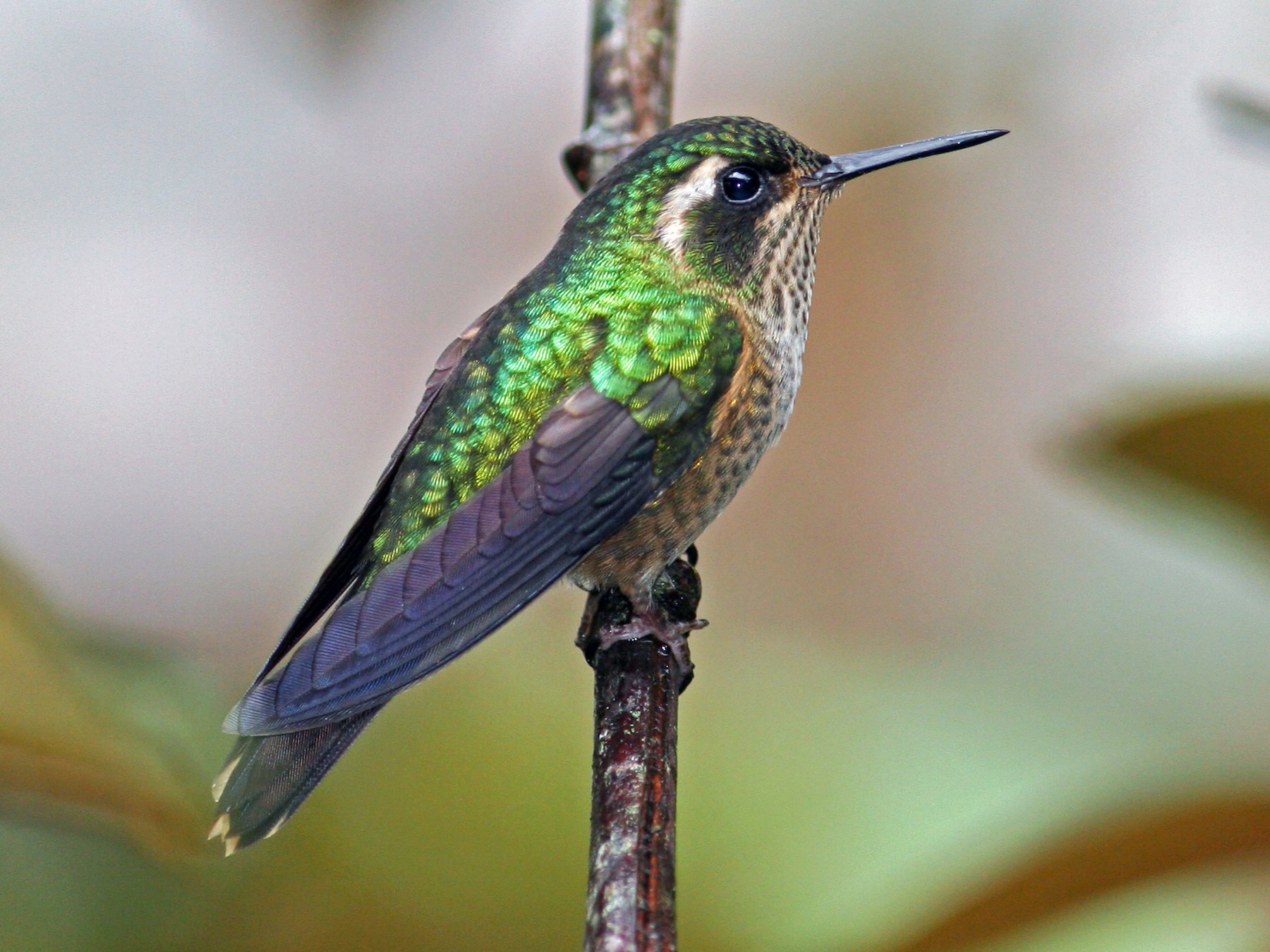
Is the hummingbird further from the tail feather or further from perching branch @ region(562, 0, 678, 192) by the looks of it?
perching branch @ region(562, 0, 678, 192)

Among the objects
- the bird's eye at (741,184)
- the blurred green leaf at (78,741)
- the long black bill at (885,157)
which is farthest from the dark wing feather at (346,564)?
the long black bill at (885,157)

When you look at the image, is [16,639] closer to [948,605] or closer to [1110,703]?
[1110,703]

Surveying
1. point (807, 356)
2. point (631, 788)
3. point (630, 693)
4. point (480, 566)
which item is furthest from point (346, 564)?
point (807, 356)

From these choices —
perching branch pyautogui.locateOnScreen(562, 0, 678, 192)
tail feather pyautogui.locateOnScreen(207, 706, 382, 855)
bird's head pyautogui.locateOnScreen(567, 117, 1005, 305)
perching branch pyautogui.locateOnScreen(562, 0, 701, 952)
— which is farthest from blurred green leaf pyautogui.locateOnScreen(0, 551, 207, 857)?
perching branch pyautogui.locateOnScreen(562, 0, 678, 192)

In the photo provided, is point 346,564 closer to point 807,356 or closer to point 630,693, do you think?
point 630,693

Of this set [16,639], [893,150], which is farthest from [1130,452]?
[16,639]
